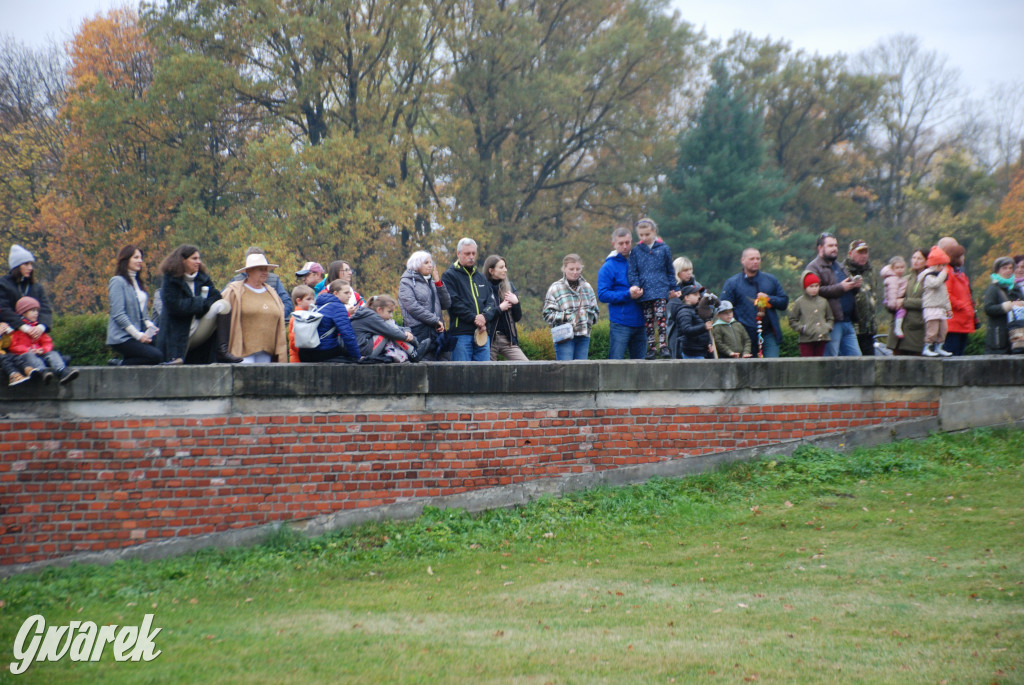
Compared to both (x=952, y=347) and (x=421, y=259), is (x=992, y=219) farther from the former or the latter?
(x=421, y=259)

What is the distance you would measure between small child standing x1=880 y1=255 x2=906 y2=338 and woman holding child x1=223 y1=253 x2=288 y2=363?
6.61 metres

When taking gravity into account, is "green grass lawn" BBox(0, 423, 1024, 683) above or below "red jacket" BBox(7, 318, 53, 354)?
below

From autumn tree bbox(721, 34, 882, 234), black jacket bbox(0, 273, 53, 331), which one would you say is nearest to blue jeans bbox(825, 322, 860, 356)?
black jacket bbox(0, 273, 53, 331)

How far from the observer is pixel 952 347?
30.1 ft

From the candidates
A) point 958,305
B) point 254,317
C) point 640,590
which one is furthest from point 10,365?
point 958,305

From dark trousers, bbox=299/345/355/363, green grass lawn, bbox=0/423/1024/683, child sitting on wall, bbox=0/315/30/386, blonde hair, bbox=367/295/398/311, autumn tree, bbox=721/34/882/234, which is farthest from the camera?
autumn tree, bbox=721/34/882/234

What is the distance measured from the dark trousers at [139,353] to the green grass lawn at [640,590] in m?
1.74

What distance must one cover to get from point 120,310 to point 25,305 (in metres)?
0.72

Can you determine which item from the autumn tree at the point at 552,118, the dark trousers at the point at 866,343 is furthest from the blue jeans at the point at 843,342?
the autumn tree at the point at 552,118

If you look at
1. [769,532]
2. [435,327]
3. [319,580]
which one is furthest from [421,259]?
[769,532]

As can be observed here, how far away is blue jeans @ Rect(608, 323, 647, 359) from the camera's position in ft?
29.4

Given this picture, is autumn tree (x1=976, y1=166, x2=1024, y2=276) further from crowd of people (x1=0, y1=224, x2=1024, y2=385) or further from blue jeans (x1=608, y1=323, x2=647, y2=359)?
blue jeans (x1=608, y1=323, x2=647, y2=359)

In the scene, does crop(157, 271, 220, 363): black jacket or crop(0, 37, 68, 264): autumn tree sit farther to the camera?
crop(0, 37, 68, 264): autumn tree

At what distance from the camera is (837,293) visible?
893 cm
